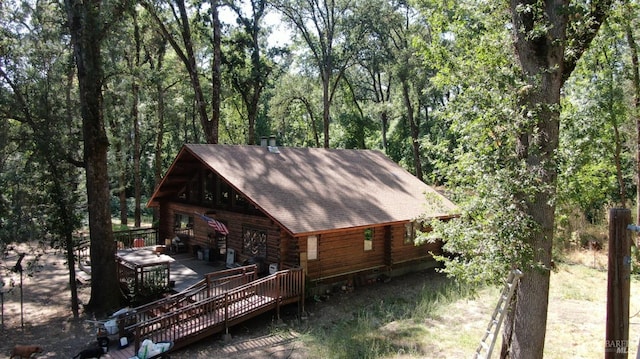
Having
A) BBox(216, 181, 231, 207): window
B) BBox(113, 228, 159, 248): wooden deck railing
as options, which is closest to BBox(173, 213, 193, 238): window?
BBox(113, 228, 159, 248): wooden deck railing

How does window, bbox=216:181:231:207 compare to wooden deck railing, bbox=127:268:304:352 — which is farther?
window, bbox=216:181:231:207

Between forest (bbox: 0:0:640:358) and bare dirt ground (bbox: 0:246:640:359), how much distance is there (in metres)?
2.06

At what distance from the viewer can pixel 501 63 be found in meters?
6.84

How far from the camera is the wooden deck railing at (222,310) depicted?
33.1 feet

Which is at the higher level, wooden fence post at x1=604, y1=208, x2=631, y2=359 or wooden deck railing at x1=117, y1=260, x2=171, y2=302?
wooden fence post at x1=604, y1=208, x2=631, y2=359

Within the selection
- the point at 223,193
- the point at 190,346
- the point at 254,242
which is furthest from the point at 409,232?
the point at 190,346

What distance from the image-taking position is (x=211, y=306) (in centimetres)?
1118

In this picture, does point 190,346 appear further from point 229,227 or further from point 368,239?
point 368,239

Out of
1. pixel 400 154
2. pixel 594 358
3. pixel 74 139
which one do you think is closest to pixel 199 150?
pixel 74 139

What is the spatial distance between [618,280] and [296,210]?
33.4 feet

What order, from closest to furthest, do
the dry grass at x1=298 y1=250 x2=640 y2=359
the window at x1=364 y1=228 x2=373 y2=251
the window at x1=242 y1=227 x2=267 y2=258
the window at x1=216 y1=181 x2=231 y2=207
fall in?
the dry grass at x1=298 y1=250 x2=640 y2=359, the window at x1=242 y1=227 x2=267 y2=258, the window at x1=364 y1=228 x2=373 y2=251, the window at x1=216 y1=181 x2=231 y2=207

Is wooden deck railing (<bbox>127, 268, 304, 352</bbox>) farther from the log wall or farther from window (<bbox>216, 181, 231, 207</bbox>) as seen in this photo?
window (<bbox>216, 181, 231, 207</bbox>)

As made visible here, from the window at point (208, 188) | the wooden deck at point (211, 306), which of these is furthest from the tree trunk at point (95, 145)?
the window at point (208, 188)

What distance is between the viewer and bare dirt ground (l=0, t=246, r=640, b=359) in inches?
393
